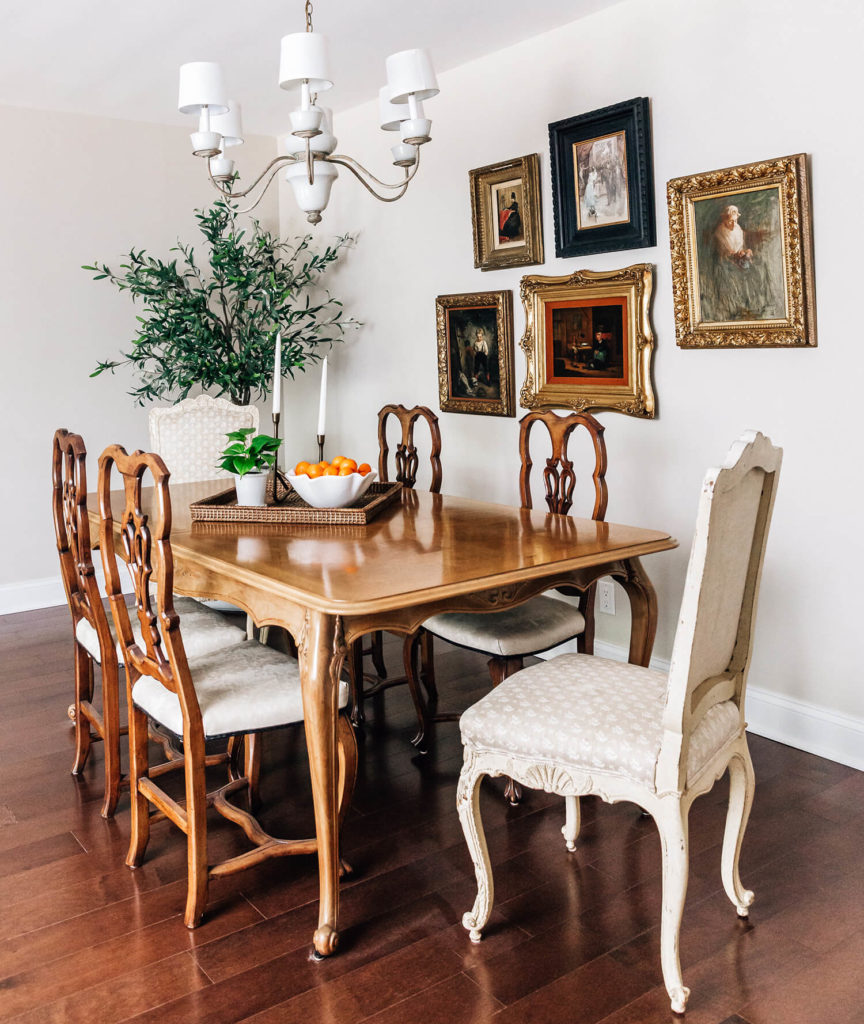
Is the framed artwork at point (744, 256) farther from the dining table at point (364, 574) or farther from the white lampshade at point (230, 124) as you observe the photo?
the white lampshade at point (230, 124)

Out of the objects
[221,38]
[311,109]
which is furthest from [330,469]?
Answer: [221,38]

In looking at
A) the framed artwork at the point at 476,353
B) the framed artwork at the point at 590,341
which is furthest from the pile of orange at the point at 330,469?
the framed artwork at the point at 476,353

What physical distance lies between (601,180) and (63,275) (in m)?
2.89

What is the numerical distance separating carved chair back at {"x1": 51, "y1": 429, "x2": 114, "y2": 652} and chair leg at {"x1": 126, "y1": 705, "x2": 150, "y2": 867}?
1.03 feet

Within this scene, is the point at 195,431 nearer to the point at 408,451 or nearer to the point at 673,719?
the point at 408,451

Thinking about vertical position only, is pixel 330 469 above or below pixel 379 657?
above

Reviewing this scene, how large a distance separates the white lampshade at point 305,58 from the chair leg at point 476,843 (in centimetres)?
172

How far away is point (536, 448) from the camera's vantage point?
13.3ft

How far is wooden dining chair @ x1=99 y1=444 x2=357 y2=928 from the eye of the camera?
2127 millimetres

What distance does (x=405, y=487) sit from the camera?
141 inches

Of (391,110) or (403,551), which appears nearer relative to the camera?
(403,551)

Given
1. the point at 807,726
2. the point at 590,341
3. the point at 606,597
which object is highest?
the point at 590,341

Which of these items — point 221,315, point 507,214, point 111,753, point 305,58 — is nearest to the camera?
point 305,58

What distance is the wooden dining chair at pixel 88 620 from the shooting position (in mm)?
2619
